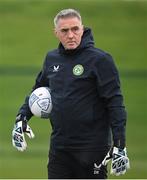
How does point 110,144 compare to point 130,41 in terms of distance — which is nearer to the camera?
point 110,144

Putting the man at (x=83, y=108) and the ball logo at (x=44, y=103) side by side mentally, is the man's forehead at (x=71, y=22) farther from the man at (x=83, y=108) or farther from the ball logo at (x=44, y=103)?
the ball logo at (x=44, y=103)

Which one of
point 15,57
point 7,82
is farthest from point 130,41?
point 7,82

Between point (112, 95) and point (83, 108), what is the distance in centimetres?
24

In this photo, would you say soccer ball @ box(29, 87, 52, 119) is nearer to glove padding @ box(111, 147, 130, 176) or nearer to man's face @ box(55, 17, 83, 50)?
man's face @ box(55, 17, 83, 50)

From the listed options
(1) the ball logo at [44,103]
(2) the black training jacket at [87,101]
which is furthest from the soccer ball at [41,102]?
(2) the black training jacket at [87,101]

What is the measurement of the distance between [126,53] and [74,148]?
12168mm

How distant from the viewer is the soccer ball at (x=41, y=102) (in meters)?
5.73

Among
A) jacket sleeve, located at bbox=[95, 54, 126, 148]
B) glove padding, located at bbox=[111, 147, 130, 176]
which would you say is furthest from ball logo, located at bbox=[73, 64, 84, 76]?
glove padding, located at bbox=[111, 147, 130, 176]

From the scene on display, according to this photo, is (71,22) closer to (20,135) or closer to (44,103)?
(44,103)

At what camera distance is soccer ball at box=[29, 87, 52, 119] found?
18.8 ft

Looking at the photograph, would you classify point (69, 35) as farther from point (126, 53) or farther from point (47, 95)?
point (126, 53)

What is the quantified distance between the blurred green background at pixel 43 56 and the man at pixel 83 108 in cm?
288

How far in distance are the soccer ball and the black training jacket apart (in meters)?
0.25

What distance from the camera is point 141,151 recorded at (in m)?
9.87
